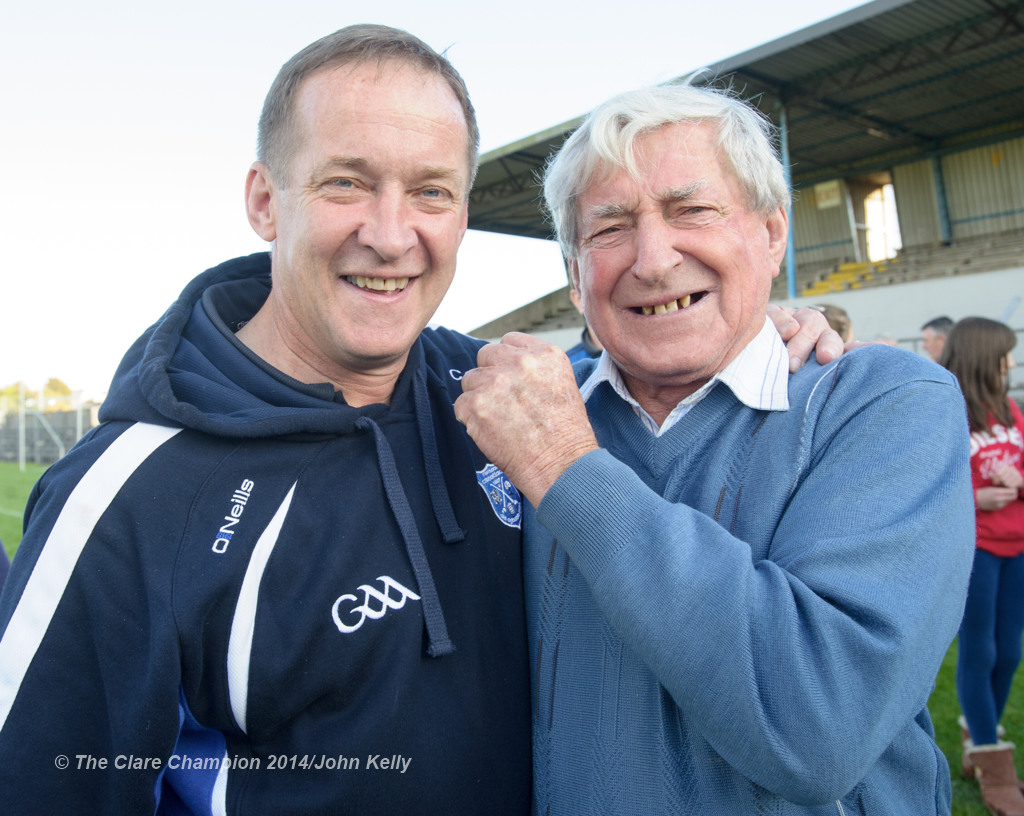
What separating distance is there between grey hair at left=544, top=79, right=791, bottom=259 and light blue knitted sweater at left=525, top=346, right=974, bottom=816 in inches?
18.2

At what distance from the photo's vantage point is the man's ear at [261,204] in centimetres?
183

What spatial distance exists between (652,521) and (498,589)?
1.97 ft

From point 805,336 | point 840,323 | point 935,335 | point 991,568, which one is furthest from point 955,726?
point 805,336

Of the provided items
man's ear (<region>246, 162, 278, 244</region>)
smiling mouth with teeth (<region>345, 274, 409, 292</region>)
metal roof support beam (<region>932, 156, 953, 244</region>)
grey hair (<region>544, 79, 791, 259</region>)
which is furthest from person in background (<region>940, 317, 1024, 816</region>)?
metal roof support beam (<region>932, 156, 953, 244</region>)

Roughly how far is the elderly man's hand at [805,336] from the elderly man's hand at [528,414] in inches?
23.0

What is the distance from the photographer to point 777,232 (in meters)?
1.92

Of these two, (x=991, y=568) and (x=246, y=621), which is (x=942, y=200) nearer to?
(x=991, y=568)

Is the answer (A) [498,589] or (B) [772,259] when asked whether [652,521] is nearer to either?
(A) [498,589]

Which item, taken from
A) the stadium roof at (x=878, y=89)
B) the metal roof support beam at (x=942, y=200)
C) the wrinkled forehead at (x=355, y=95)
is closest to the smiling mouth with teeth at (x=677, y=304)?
the wrinkled forehead at (x=355, y=95)

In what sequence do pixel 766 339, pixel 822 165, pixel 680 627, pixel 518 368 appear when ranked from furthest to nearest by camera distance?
pixel 822 165 → pixel 766 339 → pixel 518 368 → pixel 680 627

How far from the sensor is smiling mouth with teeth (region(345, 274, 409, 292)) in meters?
1.73

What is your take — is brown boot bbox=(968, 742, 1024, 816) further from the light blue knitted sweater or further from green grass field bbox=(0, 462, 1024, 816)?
the light blue knitted sweater

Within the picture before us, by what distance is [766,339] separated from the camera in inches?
70.9

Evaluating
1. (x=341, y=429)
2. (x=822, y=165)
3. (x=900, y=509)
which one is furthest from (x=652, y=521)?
(x=822, y=165)
